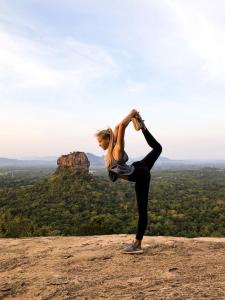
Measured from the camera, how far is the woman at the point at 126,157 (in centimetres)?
490

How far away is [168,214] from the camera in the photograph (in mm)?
39438

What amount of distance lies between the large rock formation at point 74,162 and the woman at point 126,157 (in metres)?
65.0

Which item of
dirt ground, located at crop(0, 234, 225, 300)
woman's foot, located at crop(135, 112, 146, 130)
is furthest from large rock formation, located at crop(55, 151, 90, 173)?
woman's foot, located at crop(135, 112, 146, 130)

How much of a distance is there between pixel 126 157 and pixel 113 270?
1.41 metres

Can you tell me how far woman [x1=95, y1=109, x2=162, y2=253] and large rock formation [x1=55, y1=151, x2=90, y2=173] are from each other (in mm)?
64972

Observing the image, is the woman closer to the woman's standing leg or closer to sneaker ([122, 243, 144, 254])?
the woman's standing leg

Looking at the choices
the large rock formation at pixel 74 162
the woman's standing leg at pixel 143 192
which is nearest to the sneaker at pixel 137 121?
the woman's standing leg at pixel 143 192

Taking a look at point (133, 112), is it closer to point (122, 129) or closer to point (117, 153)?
point (122, 129)

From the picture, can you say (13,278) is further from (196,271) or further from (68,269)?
(196,271)

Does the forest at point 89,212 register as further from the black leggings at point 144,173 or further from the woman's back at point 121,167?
the woman's back at point 121,167

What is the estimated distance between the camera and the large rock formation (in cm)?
7075

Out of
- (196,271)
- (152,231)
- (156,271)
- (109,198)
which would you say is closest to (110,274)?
(156,271)

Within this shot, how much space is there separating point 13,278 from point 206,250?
9.04 feet

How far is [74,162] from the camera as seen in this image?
233ft
